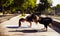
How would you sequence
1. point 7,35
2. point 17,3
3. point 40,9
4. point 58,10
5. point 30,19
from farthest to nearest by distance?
point 58,10 → point 40,9 → point 17,3 → point 30,19 → point 7,35

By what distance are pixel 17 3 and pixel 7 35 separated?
100 ft

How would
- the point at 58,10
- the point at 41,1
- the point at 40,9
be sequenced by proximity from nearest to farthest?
1. the point at 40,9
2. the point at 41,1
3. the point at 58,10

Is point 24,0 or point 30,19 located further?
point 24,0

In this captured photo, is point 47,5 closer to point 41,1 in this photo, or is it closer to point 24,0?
point 41,1

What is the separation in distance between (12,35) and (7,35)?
0.33m

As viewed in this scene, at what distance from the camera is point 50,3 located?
122 m

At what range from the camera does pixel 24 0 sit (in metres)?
45.4

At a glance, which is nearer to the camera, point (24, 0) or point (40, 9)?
point (24, 0)

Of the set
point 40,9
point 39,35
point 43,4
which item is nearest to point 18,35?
point 39,35

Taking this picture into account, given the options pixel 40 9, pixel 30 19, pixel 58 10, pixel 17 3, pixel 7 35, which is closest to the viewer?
pixel 7 35

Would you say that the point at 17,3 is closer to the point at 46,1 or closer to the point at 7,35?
the point at 7,35

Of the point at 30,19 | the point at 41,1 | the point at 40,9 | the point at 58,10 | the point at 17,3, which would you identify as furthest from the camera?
the point at 58,10

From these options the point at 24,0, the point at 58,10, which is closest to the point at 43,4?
the point at 58,10

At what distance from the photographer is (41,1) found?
126 meters
